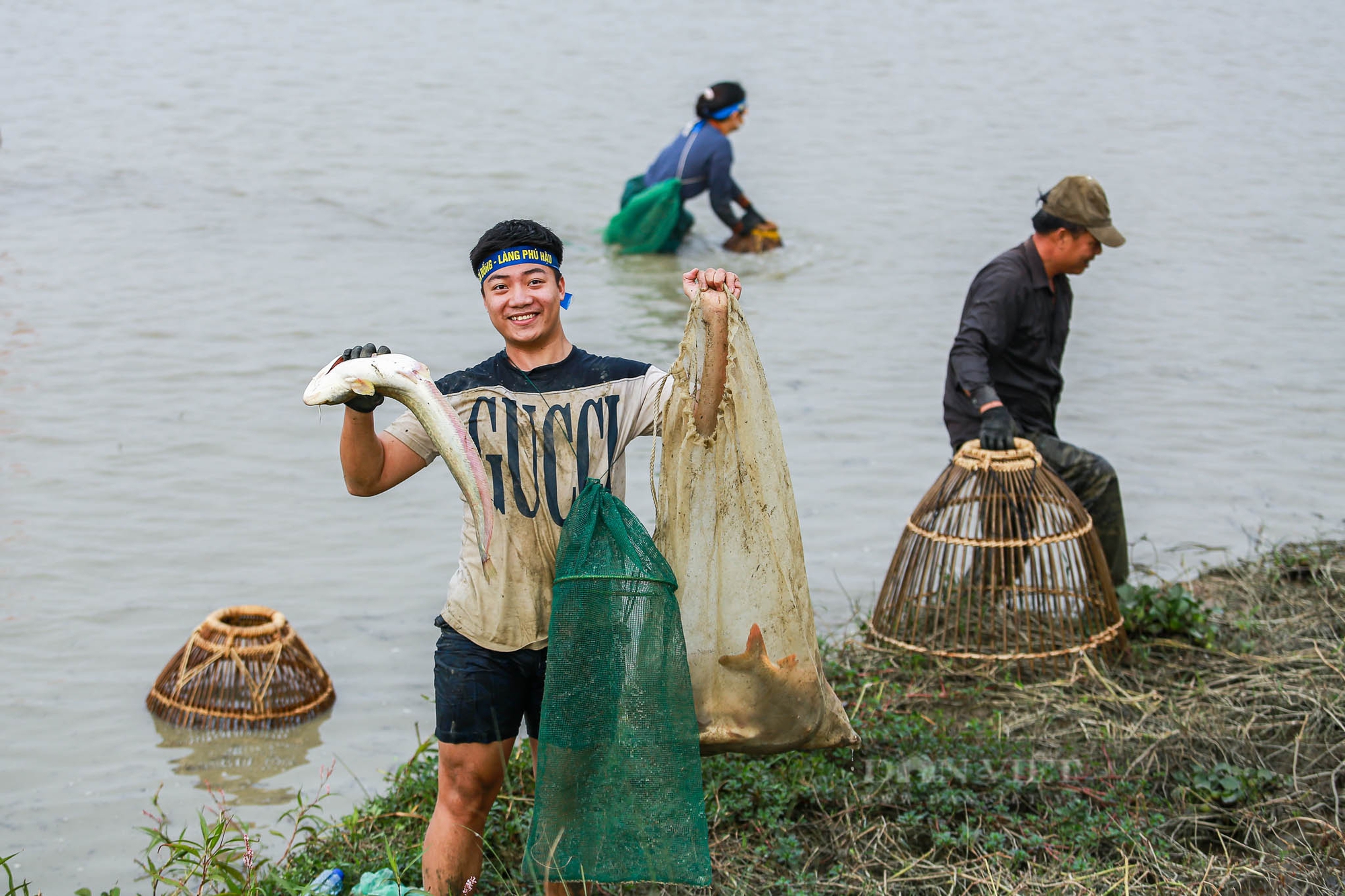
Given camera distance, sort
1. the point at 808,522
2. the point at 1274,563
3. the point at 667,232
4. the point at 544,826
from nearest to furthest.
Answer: the point at 544,826 → the point at 1274,563 → the point at 808,522 → the point at 667,232

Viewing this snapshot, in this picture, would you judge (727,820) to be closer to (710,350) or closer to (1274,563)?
(710,350)

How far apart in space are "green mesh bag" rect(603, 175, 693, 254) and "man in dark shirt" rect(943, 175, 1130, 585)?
5.78 metres

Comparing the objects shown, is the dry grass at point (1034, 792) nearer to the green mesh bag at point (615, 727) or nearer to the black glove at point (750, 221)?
the green mesh bag at point (615, 727)

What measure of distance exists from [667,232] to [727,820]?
298 inches

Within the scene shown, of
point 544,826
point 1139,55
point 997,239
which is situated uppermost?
point 1139,55

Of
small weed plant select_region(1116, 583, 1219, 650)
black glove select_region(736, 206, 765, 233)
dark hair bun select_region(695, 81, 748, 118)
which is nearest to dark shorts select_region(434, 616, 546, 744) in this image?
small weed plant select_region(1116, 583, 1219, 650)

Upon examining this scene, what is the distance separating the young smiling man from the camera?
2.90m

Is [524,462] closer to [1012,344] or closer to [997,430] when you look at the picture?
[997,430]

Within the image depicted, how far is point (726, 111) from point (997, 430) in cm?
623

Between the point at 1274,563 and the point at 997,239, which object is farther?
the point at 997,239

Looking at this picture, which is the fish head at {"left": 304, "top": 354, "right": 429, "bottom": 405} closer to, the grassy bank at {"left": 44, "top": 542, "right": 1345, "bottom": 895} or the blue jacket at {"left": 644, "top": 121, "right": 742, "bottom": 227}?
the grassy bank at {"left": 44, "top": 542, "right": 1345, "bottom": 895}

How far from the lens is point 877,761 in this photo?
391cm

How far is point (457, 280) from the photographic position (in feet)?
33.7

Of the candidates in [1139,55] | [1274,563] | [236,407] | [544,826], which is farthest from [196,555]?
[1139,55]
